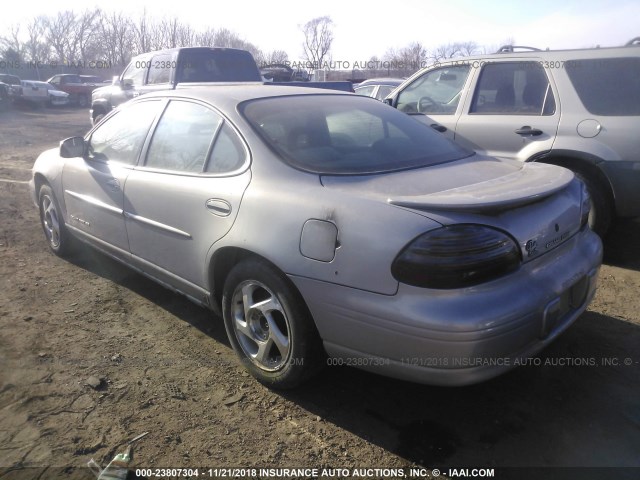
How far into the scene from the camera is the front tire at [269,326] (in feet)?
7.95

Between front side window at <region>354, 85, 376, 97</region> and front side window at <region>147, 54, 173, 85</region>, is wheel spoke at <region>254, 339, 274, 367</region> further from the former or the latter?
front side window at <region>354, 85, 376, 97</region>

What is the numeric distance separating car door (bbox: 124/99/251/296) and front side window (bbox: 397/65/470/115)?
2985 millimetres

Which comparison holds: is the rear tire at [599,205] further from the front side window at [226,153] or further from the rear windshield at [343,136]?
the front side window at [226,153]

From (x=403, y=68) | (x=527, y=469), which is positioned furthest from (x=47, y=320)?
(x=403, y=68)

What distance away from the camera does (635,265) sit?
4.32 meters

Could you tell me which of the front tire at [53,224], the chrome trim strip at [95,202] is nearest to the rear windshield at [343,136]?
the chrome trim strip at [95,202]

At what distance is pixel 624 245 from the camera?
190 inches

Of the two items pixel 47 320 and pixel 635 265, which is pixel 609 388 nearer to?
pixel 635 265

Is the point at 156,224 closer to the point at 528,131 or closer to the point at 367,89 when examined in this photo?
the point at 528,131

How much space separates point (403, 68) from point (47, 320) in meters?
27.1

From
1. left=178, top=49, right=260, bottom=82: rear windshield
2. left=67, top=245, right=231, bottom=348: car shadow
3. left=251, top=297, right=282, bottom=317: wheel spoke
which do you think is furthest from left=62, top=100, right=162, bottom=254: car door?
left=178, top=49, right=260, bottom=82: rear windshield

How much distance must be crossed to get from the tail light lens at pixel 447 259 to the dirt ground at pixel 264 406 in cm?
79

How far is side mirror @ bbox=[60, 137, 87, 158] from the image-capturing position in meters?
4.03

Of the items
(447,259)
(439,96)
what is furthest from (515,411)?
(439,96)
